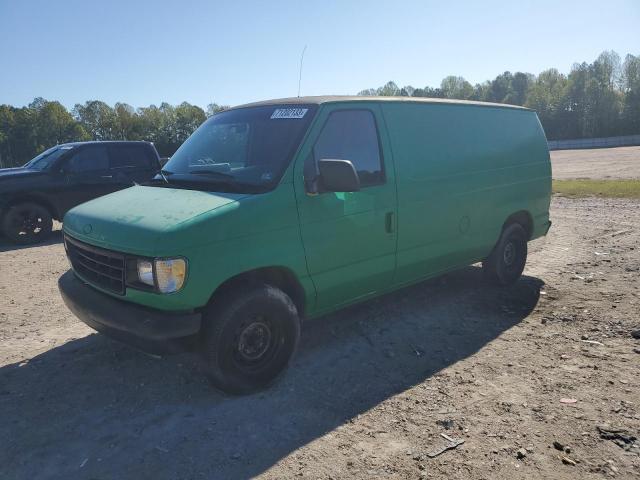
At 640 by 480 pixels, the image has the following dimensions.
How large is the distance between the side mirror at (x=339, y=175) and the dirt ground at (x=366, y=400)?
155 centimetres

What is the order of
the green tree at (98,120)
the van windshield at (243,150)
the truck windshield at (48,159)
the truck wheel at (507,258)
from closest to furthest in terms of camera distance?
the van windshield at (243,150) → the truck wheel at (507,258) → the truck windshield at (48,159) → the green tree at (98,120)

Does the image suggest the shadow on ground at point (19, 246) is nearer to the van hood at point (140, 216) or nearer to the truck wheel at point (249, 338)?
the van hood at point (140, 216)

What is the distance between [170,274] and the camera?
312 centimetres

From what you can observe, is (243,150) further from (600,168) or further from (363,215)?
(600,168)

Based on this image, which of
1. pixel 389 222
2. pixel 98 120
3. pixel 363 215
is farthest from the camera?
pixel 98 120

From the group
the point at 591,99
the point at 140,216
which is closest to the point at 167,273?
the point at 140,216

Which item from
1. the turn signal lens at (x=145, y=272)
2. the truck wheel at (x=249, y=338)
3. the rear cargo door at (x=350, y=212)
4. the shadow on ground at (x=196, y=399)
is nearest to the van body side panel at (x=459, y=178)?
the rear cargo door at (x=350, y=212)

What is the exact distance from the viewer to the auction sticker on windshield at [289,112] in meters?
3.93

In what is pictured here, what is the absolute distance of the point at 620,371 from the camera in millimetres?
3836

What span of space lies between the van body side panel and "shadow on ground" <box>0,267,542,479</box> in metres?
0.72

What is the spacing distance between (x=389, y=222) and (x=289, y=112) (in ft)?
4.30

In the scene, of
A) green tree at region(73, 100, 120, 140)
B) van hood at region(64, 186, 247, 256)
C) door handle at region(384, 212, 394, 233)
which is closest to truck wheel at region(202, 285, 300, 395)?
van hood at region(64, 186, 247, 256)

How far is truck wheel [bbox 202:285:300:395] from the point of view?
335cm

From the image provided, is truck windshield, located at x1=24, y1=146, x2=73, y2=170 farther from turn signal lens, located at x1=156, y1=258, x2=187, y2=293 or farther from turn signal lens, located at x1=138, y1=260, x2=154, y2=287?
turn signal lens, located at x1=156, y1=258, x2=187, y2=293
